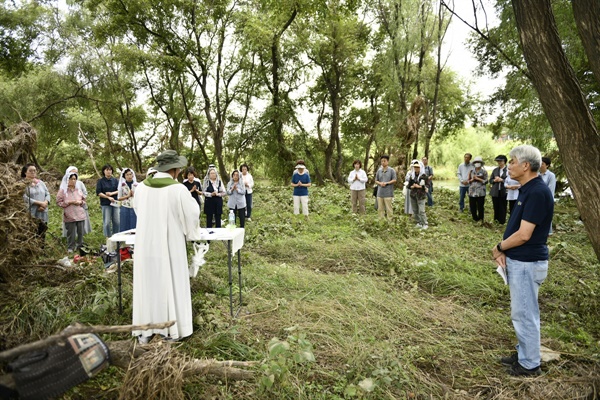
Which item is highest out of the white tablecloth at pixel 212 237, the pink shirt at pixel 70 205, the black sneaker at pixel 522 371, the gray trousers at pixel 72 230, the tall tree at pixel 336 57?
the tall tree at pixel 336 57

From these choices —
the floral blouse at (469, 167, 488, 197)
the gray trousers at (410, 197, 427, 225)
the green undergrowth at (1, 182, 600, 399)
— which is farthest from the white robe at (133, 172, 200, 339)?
the floral blouse at (469, 167, 488, 197)

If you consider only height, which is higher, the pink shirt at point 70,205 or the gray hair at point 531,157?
the gray hair at point 531,157

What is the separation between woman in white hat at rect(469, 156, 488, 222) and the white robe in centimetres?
871

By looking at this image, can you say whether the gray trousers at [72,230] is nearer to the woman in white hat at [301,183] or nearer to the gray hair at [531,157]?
the woman in white hat at [301,183]

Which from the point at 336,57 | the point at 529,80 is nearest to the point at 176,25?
the point at 336,57

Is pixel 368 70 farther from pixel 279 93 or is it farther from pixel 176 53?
pixel 176 53

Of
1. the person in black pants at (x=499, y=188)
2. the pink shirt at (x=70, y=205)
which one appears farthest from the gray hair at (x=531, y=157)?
the pink shirt at (x=70, y=205)

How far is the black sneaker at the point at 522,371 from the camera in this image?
347cm

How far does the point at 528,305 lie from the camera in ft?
11.3

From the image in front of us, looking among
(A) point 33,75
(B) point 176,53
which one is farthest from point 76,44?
(B) point 176,53

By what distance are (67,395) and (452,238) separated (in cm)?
766

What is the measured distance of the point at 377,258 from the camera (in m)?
6.91

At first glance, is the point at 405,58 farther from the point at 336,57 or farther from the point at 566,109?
the point at 566,109

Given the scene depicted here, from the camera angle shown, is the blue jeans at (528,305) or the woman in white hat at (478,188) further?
the woman in white hat at (478,188)
